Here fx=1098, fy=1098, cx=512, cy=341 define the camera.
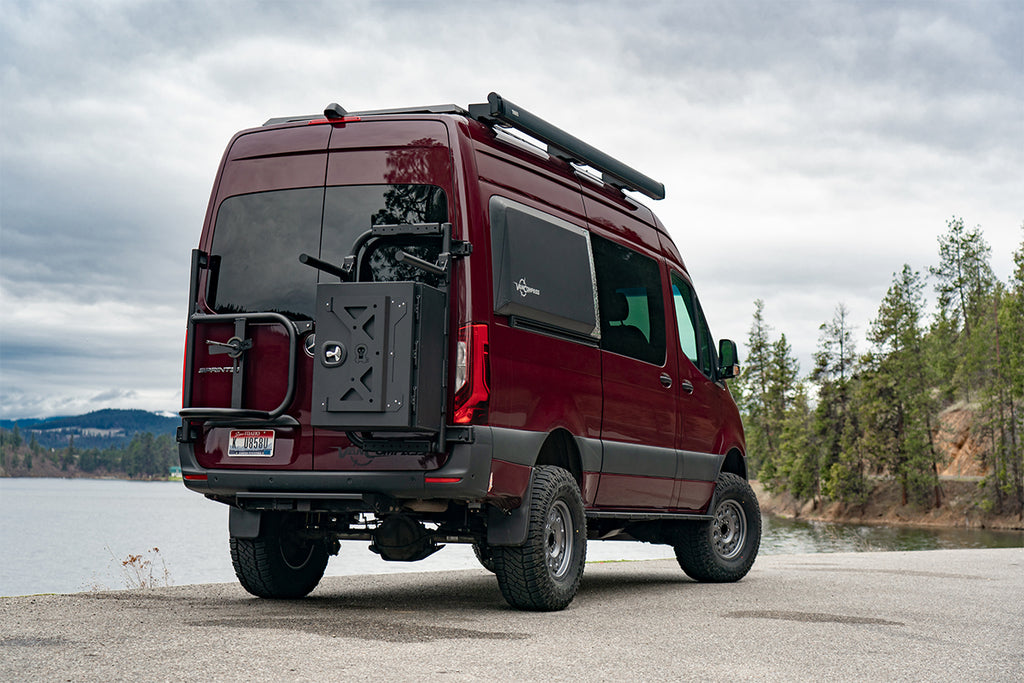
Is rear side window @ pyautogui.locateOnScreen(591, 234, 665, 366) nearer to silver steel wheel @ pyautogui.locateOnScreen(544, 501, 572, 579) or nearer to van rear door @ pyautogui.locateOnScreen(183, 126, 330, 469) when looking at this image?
silver steel wheel @ pyautogui.locateOnScreen(544, 501, 572, 579)

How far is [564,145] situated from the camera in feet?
27.2

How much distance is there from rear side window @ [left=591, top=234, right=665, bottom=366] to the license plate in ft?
8.76

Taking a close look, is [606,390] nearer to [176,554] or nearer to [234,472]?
[234,472]

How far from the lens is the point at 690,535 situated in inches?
408

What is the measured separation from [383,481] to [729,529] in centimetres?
518

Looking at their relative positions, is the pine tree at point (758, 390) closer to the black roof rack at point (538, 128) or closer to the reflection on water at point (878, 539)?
the reflection on water at point (878, 539)

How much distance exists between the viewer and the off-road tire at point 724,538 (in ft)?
33.9

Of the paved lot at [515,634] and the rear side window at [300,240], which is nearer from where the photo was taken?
the paved lot at [515,634]

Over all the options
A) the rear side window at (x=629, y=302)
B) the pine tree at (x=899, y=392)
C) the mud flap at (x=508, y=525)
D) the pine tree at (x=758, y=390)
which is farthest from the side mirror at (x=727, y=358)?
the pine tree at (x=758, y=390)

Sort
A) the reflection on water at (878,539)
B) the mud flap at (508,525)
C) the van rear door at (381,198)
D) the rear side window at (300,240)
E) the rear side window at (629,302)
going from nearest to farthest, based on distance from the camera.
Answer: the van rear door at (381,198) → the rear side window at (300,240) → the mud flap at (508,525) → the rear side window at (629,302) → the reflection on water at (878,539)

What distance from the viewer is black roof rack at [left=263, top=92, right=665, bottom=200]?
7430mm

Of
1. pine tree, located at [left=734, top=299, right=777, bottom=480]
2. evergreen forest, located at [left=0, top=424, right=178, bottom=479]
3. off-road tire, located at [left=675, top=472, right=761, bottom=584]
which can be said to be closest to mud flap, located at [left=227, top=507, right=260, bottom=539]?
off-road tire, located at [left=675, top=472, right=761, bottom=584]

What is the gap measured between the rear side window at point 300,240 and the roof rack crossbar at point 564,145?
80cm

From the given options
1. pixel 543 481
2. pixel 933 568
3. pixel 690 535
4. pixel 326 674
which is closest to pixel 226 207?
pixel 543 481
